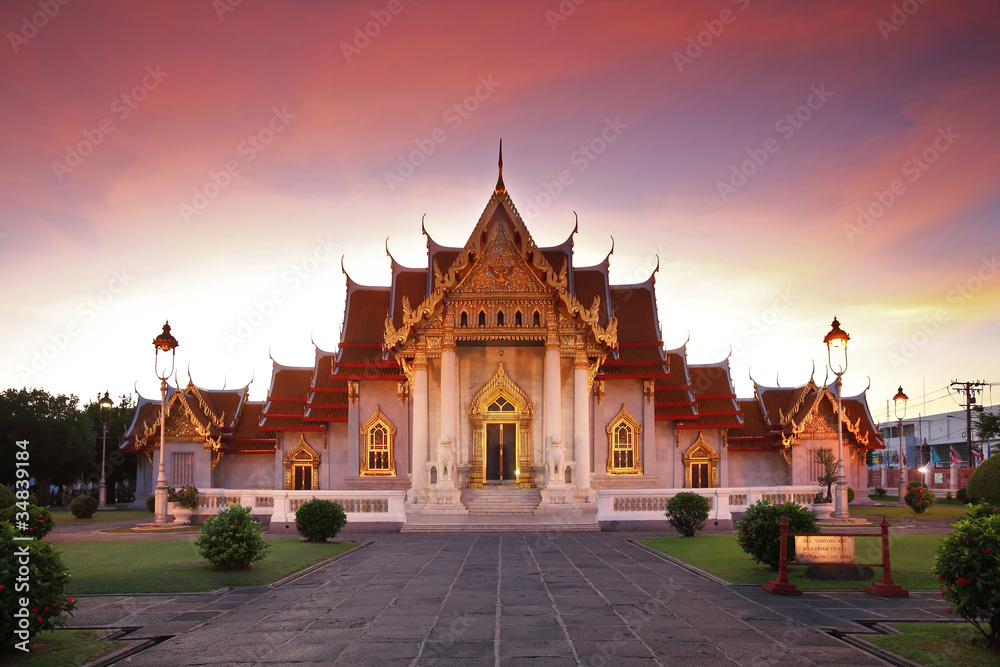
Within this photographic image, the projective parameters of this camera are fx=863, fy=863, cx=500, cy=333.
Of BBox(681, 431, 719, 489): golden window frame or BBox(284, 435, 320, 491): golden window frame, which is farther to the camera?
BBox(284, 435, 320, 491): golden window frame

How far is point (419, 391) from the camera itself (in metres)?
34.3

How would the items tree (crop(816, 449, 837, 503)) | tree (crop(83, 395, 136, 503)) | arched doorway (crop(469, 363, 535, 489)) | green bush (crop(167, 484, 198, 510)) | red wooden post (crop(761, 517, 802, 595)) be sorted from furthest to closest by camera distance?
tree (crop(83, 395, 136, 503)) < tree (crop(816, 449, 837, 503)) < arched doorway (crop(469, 363, 535, 489)) < green bush (crop(167, 484, 198, 510)) < red wooden post (crop(761, 517, 802, 595))

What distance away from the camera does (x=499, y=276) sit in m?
34.4

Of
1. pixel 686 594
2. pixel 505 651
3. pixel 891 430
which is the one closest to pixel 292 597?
pixel 505 651

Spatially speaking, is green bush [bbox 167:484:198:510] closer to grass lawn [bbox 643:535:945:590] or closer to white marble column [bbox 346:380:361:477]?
white marble column [bbox 346:380:361:477]

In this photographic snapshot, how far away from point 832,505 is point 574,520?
1231 centimetres

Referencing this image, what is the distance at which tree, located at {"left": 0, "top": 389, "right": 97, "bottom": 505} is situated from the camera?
5228cm

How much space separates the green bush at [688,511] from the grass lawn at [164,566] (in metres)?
9.52

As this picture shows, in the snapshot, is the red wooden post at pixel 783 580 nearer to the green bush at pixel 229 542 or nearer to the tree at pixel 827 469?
the green bush at pixel 229 542

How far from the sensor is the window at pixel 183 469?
1666 inches

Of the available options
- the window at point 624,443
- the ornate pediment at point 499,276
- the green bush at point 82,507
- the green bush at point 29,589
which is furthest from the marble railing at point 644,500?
the green bush at point 82,507

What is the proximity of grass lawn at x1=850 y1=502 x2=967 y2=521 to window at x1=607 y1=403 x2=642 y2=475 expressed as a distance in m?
10.1

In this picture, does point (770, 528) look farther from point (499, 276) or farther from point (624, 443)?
point (624, 443)

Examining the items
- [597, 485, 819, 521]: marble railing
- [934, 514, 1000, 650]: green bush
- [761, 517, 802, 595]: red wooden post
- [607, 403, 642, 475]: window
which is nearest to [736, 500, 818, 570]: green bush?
[761, 517, 802, 595]: red wooden post
